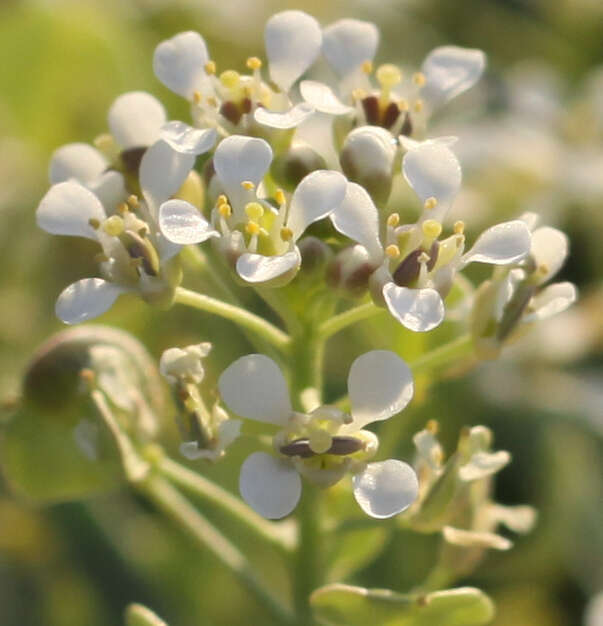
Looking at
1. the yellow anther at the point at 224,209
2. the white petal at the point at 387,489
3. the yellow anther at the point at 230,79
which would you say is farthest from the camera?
the yellow anther at the point at 230,79

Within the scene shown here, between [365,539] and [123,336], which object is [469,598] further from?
Answer: [123,336]

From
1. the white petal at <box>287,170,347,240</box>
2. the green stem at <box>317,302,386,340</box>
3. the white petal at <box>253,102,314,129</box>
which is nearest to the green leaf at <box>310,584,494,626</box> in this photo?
the green stem at <box>317,302,386,340</box>

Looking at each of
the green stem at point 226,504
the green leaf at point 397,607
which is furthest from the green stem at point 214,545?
the green leaf at point 397,607

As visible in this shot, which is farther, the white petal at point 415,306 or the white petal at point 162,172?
the white petal at point 162,172

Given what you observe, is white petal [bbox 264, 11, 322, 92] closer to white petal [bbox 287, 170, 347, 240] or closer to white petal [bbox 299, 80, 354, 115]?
white petal [bbox 299, 80, 354, 115]

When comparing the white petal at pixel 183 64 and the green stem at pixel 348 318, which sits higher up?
the white petal at pixel 183 64

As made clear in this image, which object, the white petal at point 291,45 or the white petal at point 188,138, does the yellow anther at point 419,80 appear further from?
the white petal at point 188,138

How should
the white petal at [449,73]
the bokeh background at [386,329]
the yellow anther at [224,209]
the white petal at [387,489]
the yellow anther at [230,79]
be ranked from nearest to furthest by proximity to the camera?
the white petal at [387,489] < the yellow anther at [224,209] < the yellow anther at [230,79] < the white petal at [449,73] < the bokeh background at [386,329]
